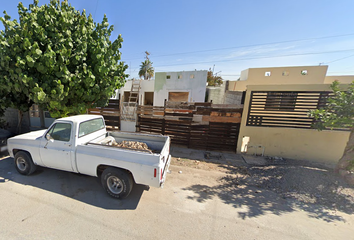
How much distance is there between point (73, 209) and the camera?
109 inches

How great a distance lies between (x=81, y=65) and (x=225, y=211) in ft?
19.9

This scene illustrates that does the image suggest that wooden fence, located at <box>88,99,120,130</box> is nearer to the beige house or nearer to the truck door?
the truck door

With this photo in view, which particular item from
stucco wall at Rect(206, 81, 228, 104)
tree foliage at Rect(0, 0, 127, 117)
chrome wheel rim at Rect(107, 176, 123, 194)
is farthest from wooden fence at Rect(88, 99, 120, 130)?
stucco wall at Rect(206, 81, 228, 104)

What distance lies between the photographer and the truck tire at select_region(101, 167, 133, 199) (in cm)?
298

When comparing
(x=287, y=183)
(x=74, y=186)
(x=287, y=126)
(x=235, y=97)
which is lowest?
(x=74, y=186)

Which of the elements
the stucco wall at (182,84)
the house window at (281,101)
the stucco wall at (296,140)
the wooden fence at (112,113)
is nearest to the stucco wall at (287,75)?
the stucco wall at (182,84)

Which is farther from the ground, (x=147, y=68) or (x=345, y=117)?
(x=147, y=68)

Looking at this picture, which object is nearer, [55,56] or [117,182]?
[117,182]

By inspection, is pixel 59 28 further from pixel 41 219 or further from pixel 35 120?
pixel 35 120

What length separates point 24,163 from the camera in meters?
3.86

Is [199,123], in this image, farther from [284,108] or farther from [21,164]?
[21,164]

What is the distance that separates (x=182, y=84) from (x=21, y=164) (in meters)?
11.4

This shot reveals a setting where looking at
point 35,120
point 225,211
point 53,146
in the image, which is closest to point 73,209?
point 53,146

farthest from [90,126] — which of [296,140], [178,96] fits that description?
[178,96]
